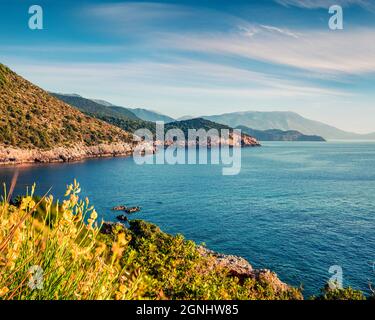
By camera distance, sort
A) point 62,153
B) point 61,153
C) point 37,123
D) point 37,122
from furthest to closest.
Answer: point 37,122
point 37,123
point 62,153
point 61,153

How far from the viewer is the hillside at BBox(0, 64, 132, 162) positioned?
126019mm

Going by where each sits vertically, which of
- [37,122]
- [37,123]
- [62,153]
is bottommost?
[62,153]

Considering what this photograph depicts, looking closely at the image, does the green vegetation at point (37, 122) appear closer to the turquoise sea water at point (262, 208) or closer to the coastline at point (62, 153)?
the coastline at point (62, 153)

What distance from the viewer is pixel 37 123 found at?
139 meters

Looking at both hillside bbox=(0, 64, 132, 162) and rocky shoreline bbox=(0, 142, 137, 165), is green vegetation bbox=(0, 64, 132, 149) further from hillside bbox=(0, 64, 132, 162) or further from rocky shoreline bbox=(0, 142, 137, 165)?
rocky shoreline bbox=(0, 142, 137, 165)

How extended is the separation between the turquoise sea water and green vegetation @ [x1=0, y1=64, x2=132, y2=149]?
57.2 feet

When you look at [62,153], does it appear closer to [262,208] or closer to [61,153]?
[61,153]

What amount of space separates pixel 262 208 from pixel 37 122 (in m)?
105

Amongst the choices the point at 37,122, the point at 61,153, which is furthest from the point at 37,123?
the point at 61,153

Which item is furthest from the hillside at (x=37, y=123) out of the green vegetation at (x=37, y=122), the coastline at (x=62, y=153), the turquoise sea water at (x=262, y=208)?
the turquoise sea water at (x=262, y=208)

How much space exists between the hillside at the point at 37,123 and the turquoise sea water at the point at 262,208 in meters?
16.2

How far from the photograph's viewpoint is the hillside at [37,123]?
12602 cm

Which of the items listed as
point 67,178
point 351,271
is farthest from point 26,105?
point 351,271

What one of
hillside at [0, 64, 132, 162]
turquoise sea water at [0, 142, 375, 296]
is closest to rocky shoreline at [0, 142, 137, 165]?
hillside at [0, 64, 132, 162]
